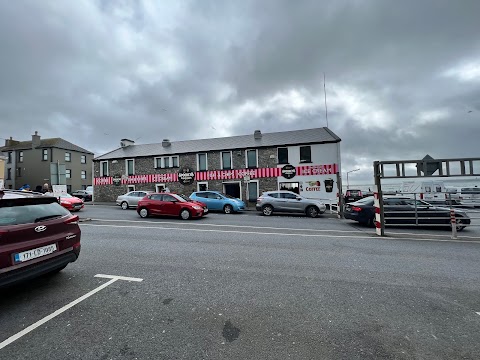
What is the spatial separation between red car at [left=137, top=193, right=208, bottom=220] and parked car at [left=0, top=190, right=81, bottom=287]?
8.34 m

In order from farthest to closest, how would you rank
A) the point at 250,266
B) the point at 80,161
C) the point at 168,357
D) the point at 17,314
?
the point at 80,161 → the point at 250,266 → the point at 17,314 → the point at 168,357

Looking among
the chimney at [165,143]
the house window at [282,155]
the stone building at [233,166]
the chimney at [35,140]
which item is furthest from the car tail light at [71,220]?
the chimney at [35,140]

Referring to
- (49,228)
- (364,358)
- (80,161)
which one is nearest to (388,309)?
(364,358)

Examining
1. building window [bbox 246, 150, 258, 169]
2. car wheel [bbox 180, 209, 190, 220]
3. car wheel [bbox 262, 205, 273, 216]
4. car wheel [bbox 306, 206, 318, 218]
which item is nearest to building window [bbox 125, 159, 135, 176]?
building window [bbox 246, 150, 258, 169]

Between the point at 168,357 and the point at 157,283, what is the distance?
1896 mm

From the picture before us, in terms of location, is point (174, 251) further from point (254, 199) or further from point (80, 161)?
point (80, 161)

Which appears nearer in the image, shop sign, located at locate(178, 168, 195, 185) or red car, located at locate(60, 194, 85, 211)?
red car, located at locate(60, 194, 85, 211)

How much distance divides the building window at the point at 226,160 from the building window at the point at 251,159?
71.7 inches

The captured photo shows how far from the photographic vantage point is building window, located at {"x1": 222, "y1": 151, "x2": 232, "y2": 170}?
910 inches

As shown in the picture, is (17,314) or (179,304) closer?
(17,314)

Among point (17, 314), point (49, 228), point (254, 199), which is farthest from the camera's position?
point (254, 199)

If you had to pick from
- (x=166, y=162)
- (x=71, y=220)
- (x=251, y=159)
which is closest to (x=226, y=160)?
(x=251, y=159)

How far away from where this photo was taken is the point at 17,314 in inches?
121

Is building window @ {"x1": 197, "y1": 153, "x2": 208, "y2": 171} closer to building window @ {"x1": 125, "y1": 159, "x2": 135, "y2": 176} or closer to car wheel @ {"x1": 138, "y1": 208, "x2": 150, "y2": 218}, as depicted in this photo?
building window @ {"x1": 125, "y1": 159, "x2": 135, "y2": 176}
